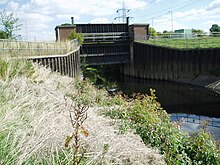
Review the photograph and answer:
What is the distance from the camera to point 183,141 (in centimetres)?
441

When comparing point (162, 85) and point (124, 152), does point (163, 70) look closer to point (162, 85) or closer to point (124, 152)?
point (162, 85)

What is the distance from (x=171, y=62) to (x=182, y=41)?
16.3 feet

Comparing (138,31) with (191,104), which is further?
(138,31)

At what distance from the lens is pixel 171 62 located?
2270 centimetres

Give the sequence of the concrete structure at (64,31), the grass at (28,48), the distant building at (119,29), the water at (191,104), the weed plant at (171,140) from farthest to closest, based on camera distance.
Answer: the distant building at (119,29)
the concrete structure at (64,31)
the water at (191,104)
the grass at (28,48)
the weed plant at (171,140)

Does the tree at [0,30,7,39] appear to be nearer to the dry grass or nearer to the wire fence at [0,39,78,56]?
the wire fence at [0,39,78,56]

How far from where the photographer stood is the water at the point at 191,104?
382 inches

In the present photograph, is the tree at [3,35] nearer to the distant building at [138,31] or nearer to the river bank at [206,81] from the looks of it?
the distant building at [138,31]

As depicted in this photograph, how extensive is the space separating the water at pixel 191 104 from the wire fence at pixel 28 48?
251 inches

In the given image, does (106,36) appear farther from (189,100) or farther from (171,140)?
(171,140)

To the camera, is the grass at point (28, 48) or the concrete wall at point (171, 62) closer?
the grass at point (28, 48)

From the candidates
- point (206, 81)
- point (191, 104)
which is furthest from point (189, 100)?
point (206, 81)

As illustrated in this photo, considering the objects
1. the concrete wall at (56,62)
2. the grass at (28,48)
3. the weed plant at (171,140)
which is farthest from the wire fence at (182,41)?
the weed plant at (171,140)

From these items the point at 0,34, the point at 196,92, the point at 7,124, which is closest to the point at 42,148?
the point at 7,124
